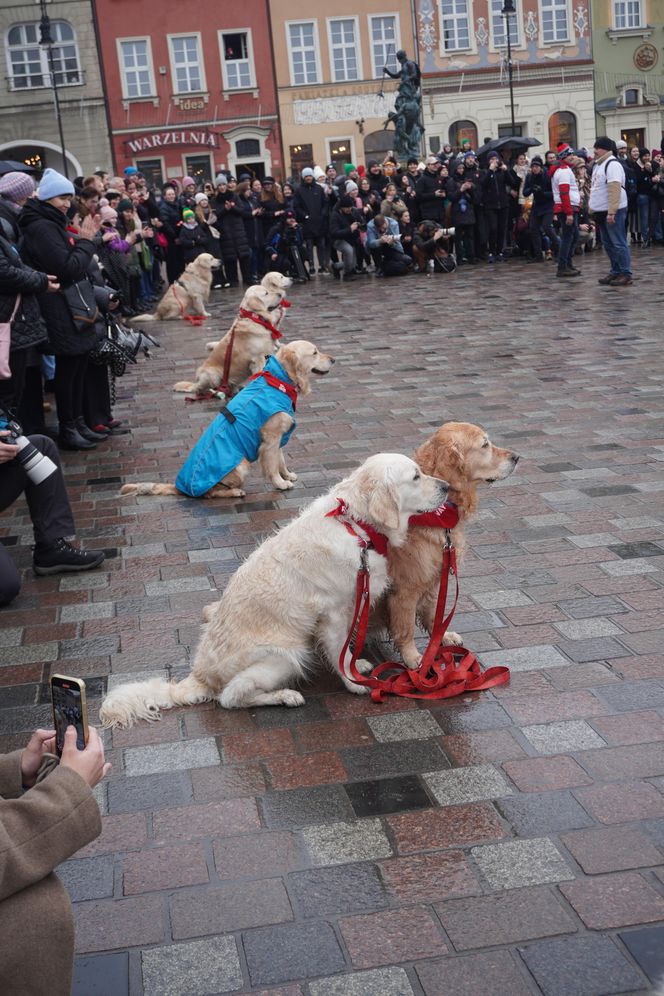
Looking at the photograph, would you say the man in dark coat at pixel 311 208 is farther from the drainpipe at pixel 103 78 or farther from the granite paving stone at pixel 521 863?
the drainpipe at pixel 103 78

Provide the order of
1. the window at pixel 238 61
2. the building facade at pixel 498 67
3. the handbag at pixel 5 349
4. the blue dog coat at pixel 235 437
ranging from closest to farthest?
the handbag at pixel 5 349, the blue dog coat at pixel 235 437, the window at pixel 238 61, the building facade at pixel 498 67

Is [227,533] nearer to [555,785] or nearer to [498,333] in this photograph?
[555,785]

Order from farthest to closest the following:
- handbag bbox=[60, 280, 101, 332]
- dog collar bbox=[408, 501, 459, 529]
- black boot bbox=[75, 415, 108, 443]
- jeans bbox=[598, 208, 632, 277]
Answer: jeans bbox=[598, 208, 632, 277], black boot bbox=[75, 415, 108, 443], handbag bbox=[60, 280, 101, 332], dog collar bbox=[408, 501, 459, 529]

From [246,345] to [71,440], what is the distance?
2.16 m

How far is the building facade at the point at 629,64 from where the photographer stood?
4828 cm

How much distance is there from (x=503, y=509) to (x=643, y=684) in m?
2.52

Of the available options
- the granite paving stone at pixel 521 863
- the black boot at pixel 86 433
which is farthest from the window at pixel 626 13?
the granite paving stone at pixel 521 863

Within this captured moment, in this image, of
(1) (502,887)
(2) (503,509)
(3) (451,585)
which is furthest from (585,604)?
(1) (502,887)

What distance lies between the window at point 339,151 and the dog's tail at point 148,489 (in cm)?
4208

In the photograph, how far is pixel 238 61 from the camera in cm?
4619

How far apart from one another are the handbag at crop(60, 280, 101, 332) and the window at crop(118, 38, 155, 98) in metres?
40.2

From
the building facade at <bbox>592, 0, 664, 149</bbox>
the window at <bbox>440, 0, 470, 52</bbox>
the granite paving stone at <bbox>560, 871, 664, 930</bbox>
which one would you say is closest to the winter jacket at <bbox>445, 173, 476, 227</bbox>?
the granite paving stone at <bbox>560, 871, 664, 930</bbox>

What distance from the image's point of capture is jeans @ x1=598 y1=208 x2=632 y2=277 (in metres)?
15.9

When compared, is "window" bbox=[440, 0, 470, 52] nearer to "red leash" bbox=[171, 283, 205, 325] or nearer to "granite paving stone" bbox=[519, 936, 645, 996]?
"red leash" bbox=[171, 283, 205, 325]
